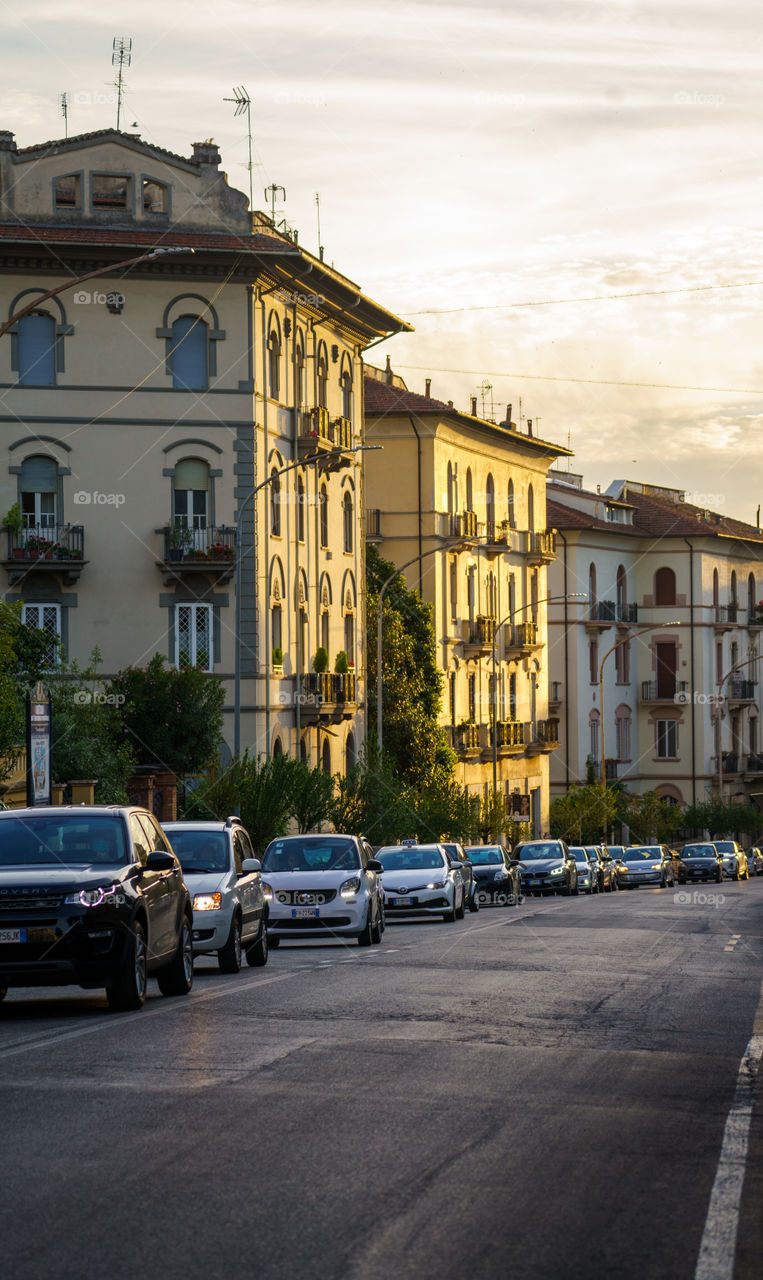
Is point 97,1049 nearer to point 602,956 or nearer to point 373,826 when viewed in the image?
point 602,956

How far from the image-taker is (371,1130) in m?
9.77

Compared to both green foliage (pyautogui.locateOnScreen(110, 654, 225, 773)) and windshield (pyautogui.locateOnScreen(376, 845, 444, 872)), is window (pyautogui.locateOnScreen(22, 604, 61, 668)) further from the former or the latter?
windshield (pyautogui.locateOnScreen(376, 845, 444, 872))

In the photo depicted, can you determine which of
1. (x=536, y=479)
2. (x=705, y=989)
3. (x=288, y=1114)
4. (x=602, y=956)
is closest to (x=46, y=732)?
(x=602, y=956)

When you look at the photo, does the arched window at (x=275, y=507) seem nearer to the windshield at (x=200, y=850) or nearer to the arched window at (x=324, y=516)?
the arched window at (x=324, y=516)

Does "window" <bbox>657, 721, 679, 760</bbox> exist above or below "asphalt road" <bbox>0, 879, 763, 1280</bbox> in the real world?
above

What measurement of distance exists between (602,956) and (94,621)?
29.1 m

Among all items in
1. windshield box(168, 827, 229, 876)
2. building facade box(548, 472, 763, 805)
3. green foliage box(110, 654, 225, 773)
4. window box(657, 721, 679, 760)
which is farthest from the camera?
window box(657, 721, 679, 760)

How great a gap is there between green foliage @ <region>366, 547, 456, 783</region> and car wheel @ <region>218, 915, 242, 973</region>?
4169cm

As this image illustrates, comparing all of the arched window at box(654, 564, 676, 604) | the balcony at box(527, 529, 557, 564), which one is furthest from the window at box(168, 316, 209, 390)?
the arched window at box(654, 564, 676, 604)

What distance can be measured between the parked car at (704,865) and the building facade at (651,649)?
22293mm

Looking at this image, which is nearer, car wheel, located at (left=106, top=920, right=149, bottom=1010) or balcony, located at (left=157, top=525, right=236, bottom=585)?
car wheel, located at (left=106, top=920, right=149, bottom=1010)

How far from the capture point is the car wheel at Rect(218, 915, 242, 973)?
66.4ft

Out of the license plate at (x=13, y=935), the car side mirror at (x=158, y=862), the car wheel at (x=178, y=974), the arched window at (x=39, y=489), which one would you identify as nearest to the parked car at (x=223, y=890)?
the car wheel at (x=178, y=974)

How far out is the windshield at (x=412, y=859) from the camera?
35.5 metres
